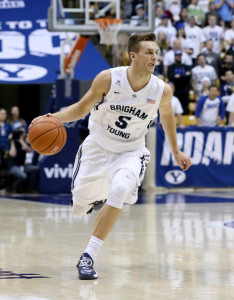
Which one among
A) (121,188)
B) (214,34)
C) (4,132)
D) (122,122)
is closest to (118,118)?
(122,122)

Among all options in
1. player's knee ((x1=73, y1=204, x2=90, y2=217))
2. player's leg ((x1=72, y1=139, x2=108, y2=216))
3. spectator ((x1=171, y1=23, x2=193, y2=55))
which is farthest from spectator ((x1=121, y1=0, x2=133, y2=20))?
player's knee ((x1=73, y1=204, x2=90, y2=217))

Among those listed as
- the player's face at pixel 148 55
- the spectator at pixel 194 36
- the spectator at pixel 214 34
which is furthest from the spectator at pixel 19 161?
the player's face at pixel 148 55

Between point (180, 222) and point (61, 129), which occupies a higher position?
point (61, 129)

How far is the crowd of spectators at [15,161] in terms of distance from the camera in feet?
55.1

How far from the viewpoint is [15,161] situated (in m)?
16.8

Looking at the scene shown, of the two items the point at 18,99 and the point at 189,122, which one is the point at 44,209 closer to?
the point at 189,122

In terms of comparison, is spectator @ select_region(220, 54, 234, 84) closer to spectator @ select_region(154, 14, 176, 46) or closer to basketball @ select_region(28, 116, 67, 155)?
spectator @ select_region(154, 14, 176, 46)

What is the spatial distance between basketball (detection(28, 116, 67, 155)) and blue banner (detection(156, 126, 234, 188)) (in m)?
11.3

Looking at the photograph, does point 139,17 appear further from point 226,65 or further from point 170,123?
point 170,123

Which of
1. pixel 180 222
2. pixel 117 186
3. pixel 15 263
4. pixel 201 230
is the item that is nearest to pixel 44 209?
pixel 180 222

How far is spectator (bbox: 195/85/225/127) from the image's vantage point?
18.8 m

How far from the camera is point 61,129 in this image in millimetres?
6867

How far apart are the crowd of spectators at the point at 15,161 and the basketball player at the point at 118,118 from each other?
9.76 meters

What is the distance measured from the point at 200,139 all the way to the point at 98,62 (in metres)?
4.03
